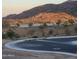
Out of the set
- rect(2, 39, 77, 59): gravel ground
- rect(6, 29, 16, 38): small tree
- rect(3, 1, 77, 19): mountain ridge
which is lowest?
rect(2, 39, 77, 59): gravel ground

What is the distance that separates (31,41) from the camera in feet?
9.62

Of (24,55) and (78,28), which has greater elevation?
(78,28)

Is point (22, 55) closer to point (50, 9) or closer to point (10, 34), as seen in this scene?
point (10, 34)

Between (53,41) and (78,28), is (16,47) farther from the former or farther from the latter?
(78,28)

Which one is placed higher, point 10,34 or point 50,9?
point 50,9

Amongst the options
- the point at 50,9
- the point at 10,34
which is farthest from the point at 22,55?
the point at 50,9

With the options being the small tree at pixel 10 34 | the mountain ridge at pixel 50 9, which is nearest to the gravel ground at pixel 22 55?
the small tree at pixel 10 34

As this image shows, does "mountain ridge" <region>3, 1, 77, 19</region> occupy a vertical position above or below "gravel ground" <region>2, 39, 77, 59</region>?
above

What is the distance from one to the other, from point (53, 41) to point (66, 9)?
1.17ft

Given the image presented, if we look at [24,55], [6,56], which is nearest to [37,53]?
[24,55]

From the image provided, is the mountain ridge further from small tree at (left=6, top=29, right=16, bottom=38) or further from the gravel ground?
the gravel ground

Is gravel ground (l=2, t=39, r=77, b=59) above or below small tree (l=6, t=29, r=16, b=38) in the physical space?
below

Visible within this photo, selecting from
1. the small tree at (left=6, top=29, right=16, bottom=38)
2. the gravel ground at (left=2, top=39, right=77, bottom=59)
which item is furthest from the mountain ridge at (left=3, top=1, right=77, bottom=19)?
the gravel ground at (left=2, top=39, right=77, bottom=59)

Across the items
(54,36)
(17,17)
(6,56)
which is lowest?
(6,56)
